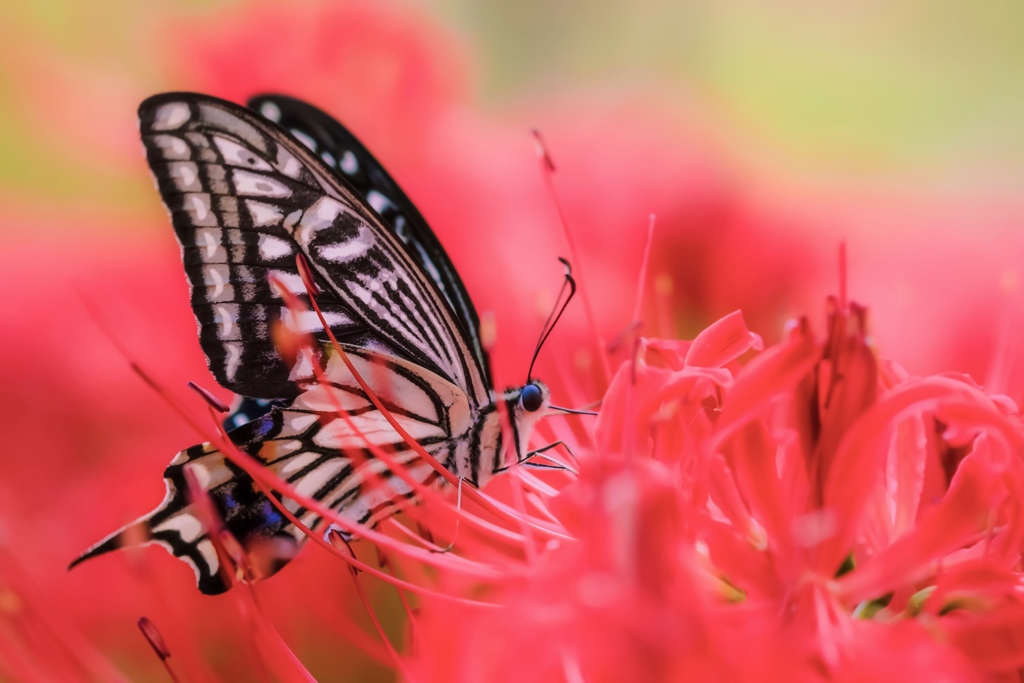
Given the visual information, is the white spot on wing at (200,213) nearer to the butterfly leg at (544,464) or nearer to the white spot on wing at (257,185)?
→ the white spot on wing at (257,185)

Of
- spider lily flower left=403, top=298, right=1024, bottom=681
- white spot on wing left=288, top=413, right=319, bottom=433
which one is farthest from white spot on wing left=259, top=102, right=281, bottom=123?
spider lily flower left=403, top=298, right=1024, bottom=681

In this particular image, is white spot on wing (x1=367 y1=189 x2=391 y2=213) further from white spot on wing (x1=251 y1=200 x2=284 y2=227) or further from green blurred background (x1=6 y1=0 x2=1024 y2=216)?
green blurred background (x1=6 y1=0 x2=1024 y2=216)

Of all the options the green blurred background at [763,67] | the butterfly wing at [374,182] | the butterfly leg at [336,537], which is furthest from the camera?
the green blurred background at [763,67]

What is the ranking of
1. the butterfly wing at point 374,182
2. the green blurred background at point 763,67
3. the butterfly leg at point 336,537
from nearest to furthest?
the butterfly leg at point 336,537 → the butterfly wing at point 374,182 → the green blurred background at point 763,67

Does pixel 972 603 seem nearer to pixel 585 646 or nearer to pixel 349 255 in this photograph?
pixel 585 646

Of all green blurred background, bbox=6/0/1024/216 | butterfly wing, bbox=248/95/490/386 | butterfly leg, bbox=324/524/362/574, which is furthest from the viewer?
green blurred background, bbox=6/0/1024/216

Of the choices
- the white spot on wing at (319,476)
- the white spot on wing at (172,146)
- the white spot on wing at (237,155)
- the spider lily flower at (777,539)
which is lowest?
the spider lily flower at (777,539)

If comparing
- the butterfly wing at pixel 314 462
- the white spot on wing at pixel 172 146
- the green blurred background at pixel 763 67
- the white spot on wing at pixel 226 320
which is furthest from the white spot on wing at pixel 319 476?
the green blurred background at pixel 763 67
